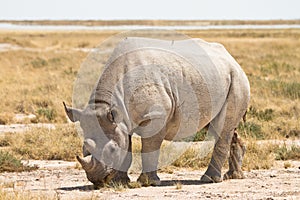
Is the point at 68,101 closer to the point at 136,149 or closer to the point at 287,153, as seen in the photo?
the point at 136,149

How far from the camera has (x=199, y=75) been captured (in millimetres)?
9375

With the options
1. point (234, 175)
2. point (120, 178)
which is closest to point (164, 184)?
point (120, 178)

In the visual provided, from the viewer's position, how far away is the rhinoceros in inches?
322

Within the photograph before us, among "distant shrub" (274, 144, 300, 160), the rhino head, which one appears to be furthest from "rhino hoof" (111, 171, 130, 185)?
"distant shrub" (274, 144, 300, 160)

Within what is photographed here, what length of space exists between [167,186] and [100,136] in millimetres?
1571

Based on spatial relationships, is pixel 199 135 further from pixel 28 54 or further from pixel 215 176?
pixel 28 54

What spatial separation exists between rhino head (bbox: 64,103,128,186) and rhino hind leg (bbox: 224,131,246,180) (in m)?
2.54

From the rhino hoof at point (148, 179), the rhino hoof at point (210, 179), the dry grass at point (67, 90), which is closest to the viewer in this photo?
the rhino hoof at point (148, 179)

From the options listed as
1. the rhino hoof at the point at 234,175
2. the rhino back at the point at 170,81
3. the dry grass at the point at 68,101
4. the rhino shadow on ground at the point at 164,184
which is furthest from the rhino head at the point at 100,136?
the dry grass at the point at 68,101

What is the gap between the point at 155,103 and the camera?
339 inches

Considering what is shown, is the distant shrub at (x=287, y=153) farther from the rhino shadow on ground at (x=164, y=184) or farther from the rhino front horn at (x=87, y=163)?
the rhino front horn at (x=87, y=163)

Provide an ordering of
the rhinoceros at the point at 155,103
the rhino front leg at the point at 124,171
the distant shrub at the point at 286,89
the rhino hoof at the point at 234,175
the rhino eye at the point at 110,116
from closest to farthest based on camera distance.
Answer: the rhino eye at the point at 110,116
the rhinoceros at the point at 155,103
the rhino front leg at the point at 124,171
the rhino hoof at the point at 234,175
the distant shrub at the point at 286,89

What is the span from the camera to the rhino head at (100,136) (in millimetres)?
8086

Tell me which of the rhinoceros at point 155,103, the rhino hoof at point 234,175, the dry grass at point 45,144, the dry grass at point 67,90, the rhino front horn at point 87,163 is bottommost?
the dry grass at point 67,90
